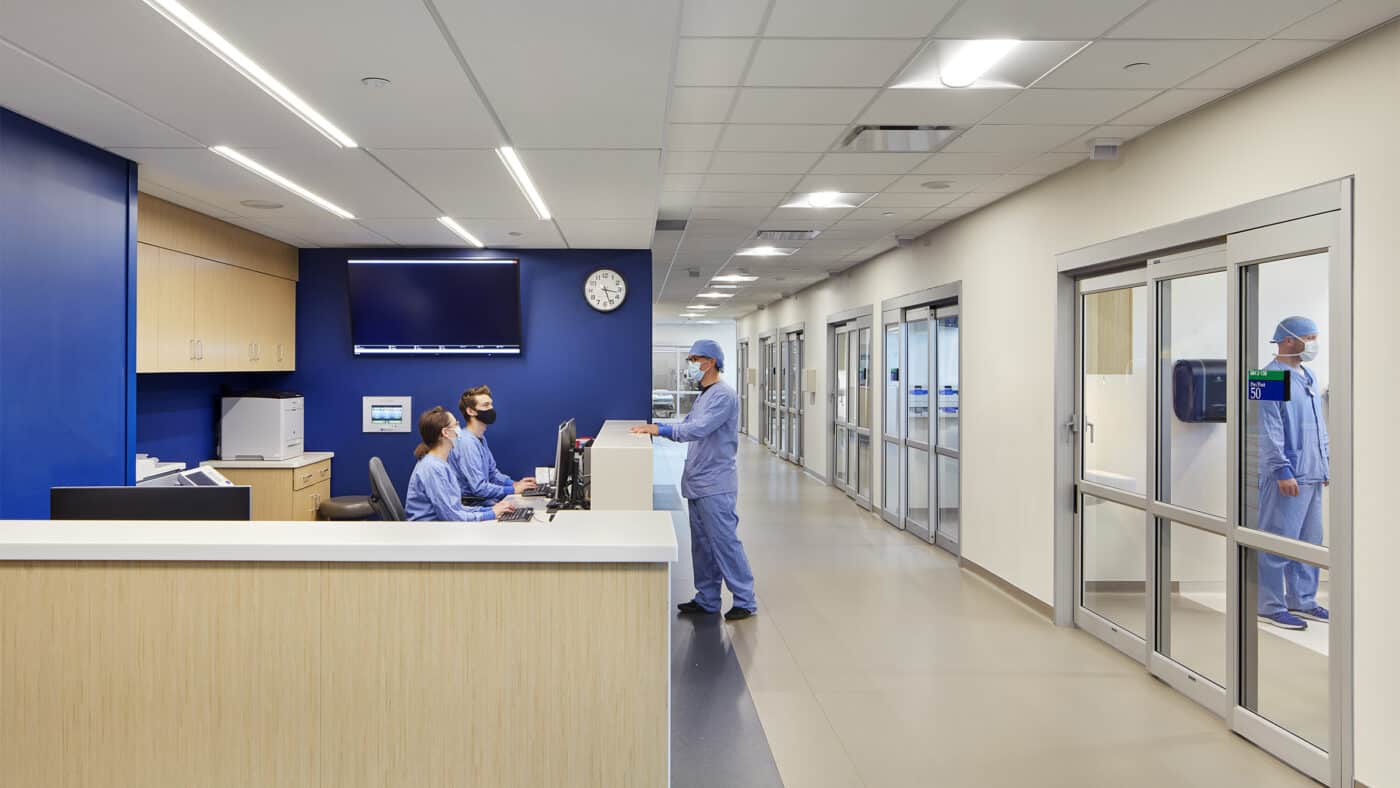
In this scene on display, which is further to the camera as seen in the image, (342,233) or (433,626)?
(342,233)

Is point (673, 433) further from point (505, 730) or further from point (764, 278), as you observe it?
point (764, 278)

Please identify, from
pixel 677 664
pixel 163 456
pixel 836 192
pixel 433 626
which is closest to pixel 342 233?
pixel 163 456

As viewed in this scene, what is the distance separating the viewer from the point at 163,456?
18.2ft

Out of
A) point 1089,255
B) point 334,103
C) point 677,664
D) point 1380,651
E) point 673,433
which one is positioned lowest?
point 677,664

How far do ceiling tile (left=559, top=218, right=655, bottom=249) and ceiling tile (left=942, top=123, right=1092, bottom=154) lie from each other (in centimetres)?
214

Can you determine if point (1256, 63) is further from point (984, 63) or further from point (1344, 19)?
point (984, 63)

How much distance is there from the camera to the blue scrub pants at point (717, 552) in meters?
4.98

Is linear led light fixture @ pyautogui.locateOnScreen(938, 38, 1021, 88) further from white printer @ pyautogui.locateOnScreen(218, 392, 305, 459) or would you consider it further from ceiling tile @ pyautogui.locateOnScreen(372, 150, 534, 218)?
white printer @ pyautogui.locateOnScreen(218, 392, 305, 459)

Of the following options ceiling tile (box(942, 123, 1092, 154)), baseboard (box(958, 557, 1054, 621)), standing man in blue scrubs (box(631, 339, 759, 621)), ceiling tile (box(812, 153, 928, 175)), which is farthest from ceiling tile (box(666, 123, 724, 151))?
baseboard (box(958, 557, 1054, 621))

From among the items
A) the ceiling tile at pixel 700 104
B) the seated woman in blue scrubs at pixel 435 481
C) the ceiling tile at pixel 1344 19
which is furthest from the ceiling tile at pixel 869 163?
the seated woman in blue scrubs at pixel 435 481

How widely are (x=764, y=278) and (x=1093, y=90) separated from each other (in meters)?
7.37

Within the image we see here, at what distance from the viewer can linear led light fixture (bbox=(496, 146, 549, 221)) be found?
3.73 m

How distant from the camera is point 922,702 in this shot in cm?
372

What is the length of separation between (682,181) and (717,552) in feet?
7.62
